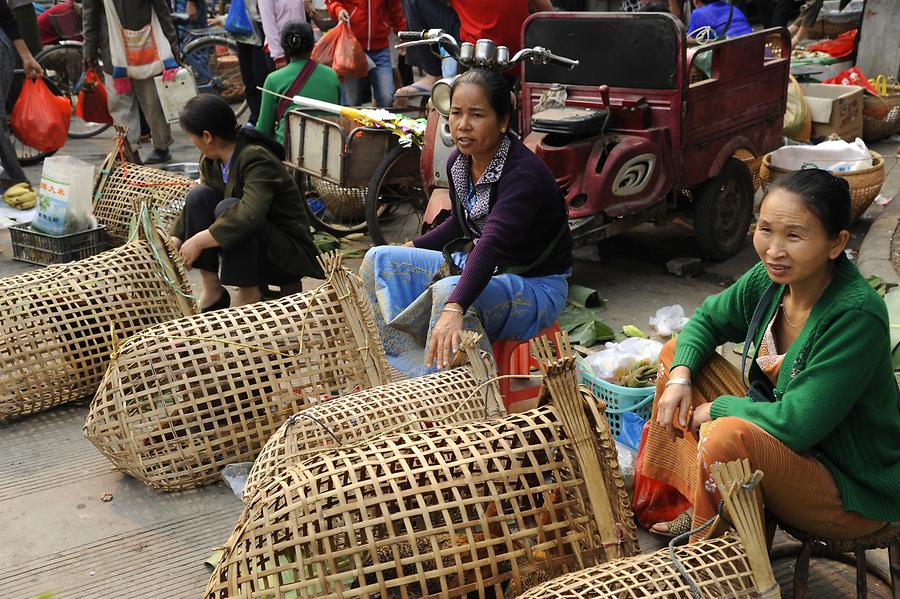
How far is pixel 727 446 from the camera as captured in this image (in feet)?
6.66

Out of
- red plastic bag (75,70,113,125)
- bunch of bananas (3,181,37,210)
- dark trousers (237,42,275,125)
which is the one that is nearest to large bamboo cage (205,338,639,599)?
bunch of bananas (3,181,37,210)

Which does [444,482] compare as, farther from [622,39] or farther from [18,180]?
[18,180]

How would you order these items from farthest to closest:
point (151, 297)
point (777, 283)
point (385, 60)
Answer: point (385, 60) → point (151, 297) → point (777, 283)

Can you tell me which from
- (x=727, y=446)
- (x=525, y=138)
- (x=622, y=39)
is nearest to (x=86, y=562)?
(x=727, y=446)

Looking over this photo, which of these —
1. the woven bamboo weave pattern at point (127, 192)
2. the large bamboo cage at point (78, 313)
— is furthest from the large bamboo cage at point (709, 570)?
the woven bamboo weave pattern at point (127, 192)

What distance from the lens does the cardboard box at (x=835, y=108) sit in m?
6.82

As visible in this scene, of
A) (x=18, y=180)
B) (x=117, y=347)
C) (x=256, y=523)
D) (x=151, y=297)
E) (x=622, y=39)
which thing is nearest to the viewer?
(x=256, y=523)

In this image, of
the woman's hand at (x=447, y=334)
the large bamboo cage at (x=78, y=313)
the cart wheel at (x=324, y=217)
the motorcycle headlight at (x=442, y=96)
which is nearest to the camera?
the woman's hand at (x=447, y=334)

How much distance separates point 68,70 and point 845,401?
834cm

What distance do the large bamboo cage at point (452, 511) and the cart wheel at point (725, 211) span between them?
3.22m

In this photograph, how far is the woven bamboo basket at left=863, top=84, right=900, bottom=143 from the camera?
7.29 meters

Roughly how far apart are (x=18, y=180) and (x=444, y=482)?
18.2 ft

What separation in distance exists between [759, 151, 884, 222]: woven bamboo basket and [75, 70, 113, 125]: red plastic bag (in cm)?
482

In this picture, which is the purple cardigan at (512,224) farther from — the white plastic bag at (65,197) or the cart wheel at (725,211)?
the white plastic bag at (65,197)
